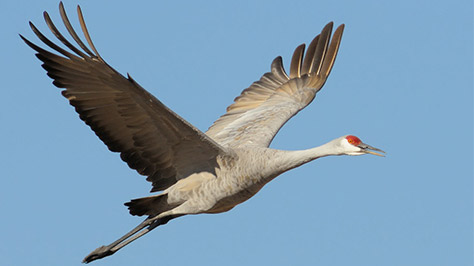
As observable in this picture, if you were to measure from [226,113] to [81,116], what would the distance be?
359 centimetres

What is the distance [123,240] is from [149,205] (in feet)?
2.47

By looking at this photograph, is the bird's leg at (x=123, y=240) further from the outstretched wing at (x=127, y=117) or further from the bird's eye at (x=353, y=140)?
the bird's eye at (x=353, y=140)

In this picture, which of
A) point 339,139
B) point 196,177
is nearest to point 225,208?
point 196,177

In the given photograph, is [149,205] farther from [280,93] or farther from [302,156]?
[280,93]

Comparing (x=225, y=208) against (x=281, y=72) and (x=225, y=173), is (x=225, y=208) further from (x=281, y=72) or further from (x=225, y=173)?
(x=281, y=72)

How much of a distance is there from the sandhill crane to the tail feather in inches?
0.5

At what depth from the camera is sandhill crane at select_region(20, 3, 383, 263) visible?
10.1 meters

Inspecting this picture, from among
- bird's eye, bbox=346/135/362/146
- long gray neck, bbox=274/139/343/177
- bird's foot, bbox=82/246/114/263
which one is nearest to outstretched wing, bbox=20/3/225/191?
long gray neck, bbox=274/139/343/177

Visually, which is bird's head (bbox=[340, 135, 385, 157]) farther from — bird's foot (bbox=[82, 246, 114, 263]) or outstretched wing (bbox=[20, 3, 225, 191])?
bird's foot (bbox=[82, 246, 114, 263])

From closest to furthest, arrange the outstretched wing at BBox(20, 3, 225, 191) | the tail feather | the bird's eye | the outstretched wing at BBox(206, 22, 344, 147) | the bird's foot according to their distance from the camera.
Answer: the outstretched wing at BBox(20, 3, 225, 191)
the bird's eye
the tail feather
the bird's foot
the outstretched wing at BBox(206, 22, 344, 147)

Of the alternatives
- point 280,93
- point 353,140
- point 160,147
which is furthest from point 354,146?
point 280,93

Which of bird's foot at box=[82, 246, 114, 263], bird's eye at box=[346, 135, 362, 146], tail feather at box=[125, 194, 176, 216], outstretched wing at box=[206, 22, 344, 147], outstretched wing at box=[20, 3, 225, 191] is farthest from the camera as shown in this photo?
outstretched wing at box=[206, 22, 344, 147]

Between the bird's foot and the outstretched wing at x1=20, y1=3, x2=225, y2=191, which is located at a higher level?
the outstretched wing at x1=20, y1=3, x2=225, y2=191

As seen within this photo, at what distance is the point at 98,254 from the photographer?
11961 millimetres
